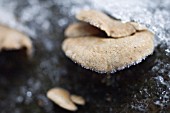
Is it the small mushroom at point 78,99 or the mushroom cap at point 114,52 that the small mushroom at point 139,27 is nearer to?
the mushroom cap at point 114,52

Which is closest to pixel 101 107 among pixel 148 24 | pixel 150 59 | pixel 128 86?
pixel 128 86

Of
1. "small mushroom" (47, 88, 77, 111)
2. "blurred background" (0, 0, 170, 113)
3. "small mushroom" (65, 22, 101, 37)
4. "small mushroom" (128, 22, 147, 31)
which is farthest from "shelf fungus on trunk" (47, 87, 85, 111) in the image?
"small mushroom" (128, 22, 147, 31)

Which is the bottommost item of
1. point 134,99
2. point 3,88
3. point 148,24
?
point 3,88

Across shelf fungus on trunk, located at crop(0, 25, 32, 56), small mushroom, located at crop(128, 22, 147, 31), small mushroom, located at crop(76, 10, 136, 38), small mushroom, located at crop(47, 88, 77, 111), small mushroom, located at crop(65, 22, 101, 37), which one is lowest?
small mushroom, located at crop(47, 88, 77, 111)

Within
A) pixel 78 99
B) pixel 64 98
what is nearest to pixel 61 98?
pixel 64 98

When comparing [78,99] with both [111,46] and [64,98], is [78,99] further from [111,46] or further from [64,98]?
[111,46]

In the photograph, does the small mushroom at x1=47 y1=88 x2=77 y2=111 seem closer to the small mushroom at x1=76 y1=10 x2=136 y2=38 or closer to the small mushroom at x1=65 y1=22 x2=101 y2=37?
the small mushroom at x1=65 y1=22 x2=101 y2=37

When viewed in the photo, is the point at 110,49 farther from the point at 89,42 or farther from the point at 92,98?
the point at 92,98
